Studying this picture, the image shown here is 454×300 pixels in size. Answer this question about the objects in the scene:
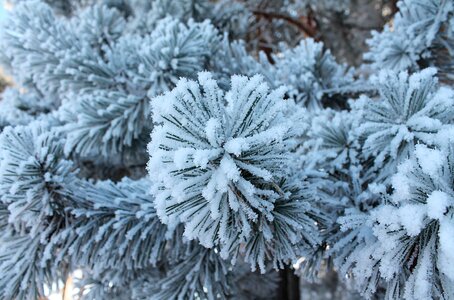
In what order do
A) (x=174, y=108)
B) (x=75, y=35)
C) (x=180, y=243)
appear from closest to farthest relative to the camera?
(x=174, y=108)
(x=180, y=243)
(x=75, y=35)

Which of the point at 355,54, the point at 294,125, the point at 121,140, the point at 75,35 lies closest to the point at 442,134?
the point at 294,125

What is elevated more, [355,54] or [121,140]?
[355,54]

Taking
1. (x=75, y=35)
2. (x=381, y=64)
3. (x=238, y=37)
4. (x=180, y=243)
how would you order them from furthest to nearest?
(x=238, y=37) → (x=75, y=35) → (x=381, y=64) → (x=180, y=243)

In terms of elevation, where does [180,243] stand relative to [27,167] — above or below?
below

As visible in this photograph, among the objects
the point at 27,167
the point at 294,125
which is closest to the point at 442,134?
the point at 294,125

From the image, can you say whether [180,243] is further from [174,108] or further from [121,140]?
[174,108]

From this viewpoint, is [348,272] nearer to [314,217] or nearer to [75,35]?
[314,217]

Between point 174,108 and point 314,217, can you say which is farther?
point 314,217

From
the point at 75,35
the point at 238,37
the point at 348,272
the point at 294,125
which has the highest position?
the point at 238,37

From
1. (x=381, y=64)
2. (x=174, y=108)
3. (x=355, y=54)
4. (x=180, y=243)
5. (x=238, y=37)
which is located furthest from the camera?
(x=355, y=54)
